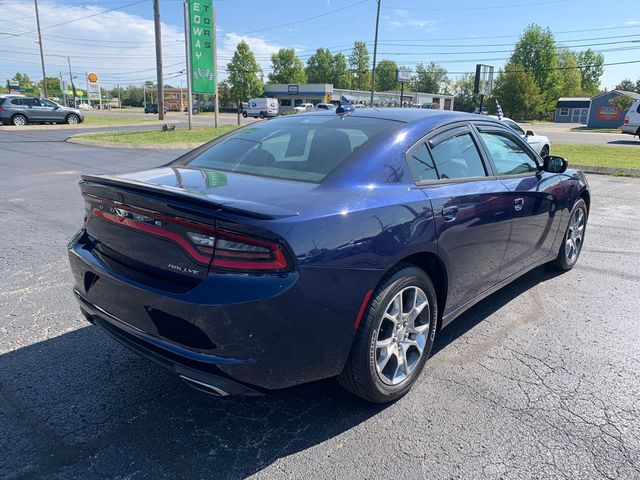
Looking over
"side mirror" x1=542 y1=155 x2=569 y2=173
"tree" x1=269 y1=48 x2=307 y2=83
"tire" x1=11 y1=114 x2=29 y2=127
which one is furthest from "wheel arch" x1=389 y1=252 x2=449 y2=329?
"tree" x1=269 y1=48 x2=307 y2=83

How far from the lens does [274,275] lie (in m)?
2.05

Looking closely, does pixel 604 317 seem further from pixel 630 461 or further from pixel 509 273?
pixel 630 461

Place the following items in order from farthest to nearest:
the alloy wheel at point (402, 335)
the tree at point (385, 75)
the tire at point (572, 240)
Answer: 1. the tree at point (385, 75)
2. the tire at point (572, 240)
3. the alloy wheel at point (402, 335)

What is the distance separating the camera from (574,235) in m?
4.98

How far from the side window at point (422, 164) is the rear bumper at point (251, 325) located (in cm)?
82

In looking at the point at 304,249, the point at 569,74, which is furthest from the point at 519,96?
the point at 304,249

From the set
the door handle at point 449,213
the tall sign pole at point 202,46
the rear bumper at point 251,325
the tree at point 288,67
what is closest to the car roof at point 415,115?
the door handle at point 449,213

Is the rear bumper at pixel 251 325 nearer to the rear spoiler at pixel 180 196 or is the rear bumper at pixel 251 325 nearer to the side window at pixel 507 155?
the rear spoiler at pixel 180 196

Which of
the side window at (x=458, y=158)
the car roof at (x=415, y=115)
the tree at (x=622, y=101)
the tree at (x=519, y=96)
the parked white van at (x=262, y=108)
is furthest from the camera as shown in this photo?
the tree at (x=519, y=96)

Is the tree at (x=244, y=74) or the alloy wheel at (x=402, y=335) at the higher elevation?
the tree at (x=244, y=74)

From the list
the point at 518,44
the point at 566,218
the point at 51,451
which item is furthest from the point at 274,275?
the point at 518,44

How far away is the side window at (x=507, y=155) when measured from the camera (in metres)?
3.64

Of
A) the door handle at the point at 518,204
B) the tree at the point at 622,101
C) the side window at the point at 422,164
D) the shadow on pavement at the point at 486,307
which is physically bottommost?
the shadow on pavement at the point at 486,307

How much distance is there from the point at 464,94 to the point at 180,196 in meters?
118
